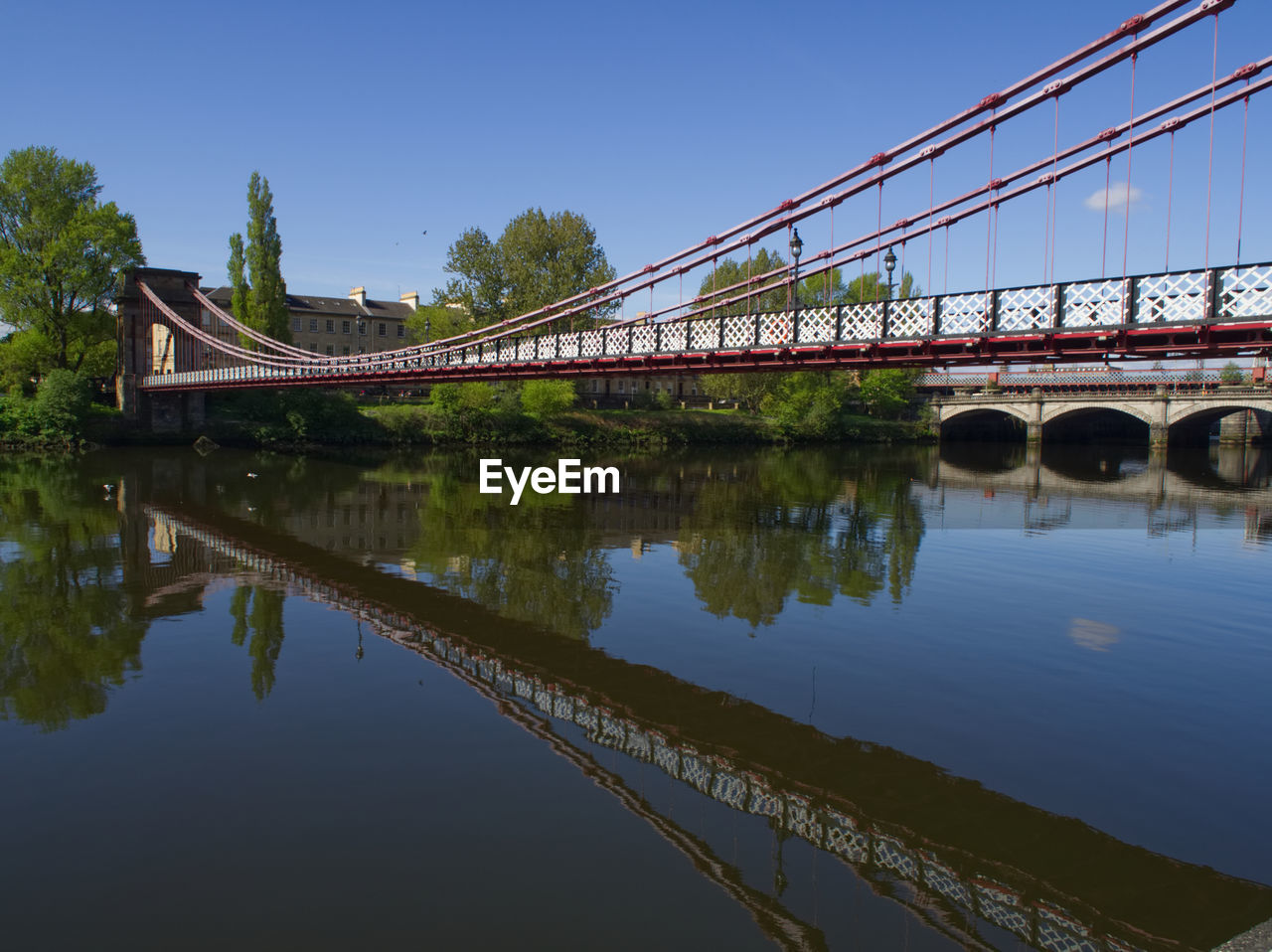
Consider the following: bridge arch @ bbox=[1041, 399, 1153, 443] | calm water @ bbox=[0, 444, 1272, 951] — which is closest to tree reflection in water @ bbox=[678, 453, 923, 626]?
calm water @ bbox=[0, 444, 1272, 951]

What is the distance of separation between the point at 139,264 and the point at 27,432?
11829 millimetres

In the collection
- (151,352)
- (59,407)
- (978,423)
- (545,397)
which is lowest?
(978,423)

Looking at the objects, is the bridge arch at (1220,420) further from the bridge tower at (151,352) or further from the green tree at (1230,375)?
the bridge tower at (151,352)

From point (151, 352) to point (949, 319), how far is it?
49.1 meters

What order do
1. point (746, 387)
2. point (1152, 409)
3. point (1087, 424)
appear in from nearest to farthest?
point (1152, 409), point (746, 387), point (1087, 424)

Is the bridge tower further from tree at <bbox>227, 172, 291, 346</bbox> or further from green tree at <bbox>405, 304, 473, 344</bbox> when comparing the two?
green tree at <bbox>405, 304, 473, 344</bbox>

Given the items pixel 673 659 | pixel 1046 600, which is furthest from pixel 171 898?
pixel 1046 600

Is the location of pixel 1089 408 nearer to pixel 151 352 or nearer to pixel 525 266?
pixel 525 266

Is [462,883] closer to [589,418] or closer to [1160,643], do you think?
[1160,643]

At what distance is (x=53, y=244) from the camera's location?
1795 inches

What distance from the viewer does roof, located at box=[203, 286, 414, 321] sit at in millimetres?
78806

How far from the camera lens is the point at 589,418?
204 ft

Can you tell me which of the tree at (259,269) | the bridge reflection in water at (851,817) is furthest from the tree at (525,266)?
the bridge reflection in water at (851,817)

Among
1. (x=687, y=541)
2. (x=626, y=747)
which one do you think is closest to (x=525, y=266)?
(x=687, y=541)
